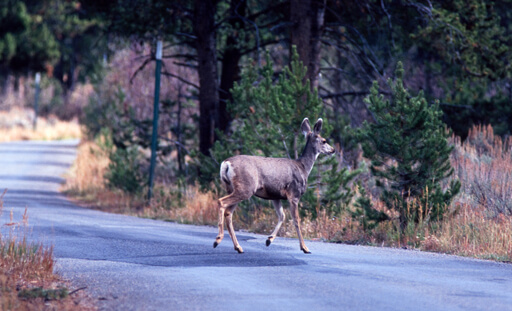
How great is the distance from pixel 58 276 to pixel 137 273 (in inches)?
37.7

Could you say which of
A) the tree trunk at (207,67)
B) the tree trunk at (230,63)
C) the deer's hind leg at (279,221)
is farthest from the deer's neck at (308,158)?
the tree trunk at (230,63)

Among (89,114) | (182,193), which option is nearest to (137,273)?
(182,193)

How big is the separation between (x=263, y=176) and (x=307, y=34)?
8152mm

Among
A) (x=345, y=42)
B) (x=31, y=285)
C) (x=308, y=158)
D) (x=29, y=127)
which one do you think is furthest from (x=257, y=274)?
(x=29, y=127)

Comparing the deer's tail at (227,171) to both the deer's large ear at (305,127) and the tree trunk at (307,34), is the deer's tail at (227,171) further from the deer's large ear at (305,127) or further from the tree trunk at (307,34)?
the tree trunk at (307,34)

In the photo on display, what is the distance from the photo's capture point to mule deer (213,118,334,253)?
37.1 feet

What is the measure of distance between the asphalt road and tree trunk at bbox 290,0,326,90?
532 cm

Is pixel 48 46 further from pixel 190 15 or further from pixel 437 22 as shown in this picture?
pixel 437 22

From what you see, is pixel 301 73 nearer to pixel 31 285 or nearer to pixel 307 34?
pixel 307 34

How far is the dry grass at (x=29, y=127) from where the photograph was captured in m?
56.0

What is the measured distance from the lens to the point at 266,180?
459 inches

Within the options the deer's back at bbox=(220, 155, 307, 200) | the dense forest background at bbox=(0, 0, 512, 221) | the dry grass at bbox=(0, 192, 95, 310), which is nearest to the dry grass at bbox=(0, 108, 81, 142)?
the dense forest background at bbox=(0, 0, 512, 221)

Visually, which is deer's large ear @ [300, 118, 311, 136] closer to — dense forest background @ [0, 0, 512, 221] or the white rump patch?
dense forest background @ [0, 0, 512, 221]

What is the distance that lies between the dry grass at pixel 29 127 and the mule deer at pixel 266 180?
145 ft
